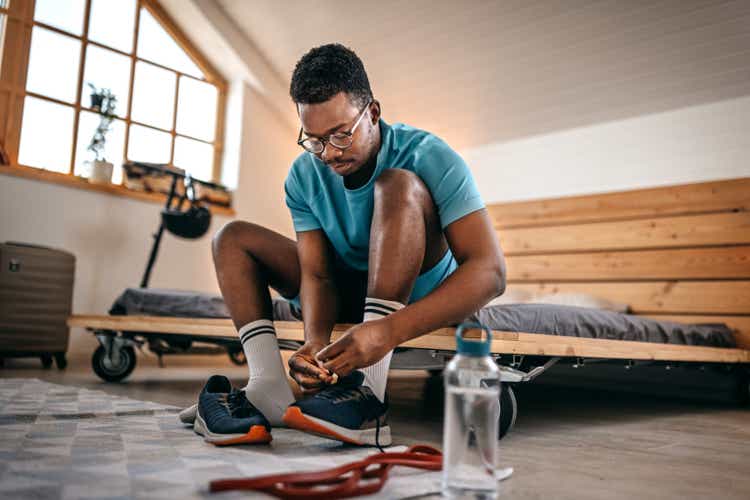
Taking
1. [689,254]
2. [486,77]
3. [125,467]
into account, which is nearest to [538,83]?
[486,77]

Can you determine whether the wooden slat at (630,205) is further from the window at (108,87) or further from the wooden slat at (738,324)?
the window at (108,87)

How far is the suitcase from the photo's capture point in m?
3.26

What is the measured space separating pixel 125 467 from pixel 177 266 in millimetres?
3638

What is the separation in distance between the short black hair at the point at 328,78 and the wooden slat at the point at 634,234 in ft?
8.20

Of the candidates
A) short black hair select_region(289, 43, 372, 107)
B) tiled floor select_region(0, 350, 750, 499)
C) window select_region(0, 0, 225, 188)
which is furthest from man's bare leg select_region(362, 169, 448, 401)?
window select_region(0, 0, 225, 188)

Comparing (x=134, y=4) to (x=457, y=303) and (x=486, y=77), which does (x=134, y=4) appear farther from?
(x=457, y=303)

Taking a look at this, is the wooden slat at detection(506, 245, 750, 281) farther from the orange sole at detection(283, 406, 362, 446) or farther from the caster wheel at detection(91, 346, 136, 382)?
the orange sole at detection(283, 406, 362, 446)

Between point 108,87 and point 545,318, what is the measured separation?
11.8ft

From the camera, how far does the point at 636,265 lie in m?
3.49

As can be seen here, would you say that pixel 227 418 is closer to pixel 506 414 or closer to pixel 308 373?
pixel 308 373

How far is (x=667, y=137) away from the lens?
11.7 feet

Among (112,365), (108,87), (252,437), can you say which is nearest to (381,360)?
(252,437)

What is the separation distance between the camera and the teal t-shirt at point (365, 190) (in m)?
1.41

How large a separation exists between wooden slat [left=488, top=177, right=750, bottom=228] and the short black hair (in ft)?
8.26
